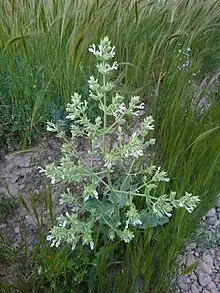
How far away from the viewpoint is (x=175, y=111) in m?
1.74

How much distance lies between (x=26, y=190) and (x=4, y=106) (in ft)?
1.31

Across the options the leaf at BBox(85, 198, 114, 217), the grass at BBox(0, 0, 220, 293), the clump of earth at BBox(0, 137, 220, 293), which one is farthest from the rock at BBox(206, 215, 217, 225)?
the leaf at BBox(85, 198, 114, 217)

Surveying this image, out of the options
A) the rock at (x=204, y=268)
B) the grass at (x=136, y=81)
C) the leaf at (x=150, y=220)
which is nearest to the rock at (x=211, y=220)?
the grass at (x=136, y=81)

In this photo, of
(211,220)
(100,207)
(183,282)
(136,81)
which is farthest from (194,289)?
(136,81)

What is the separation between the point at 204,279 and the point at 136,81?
95 centimetres

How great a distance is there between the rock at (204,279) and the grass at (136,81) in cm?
16

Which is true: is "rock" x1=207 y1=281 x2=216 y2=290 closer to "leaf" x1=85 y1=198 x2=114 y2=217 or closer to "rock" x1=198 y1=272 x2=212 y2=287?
"rock" x1=198 y1=272 x2=212 y2=287

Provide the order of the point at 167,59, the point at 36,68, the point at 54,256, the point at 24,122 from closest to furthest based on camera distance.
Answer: the point at 54,256 < the point at 24,122 < the point at 36,68 < the point at 167,59

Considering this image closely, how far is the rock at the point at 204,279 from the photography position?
1.63m

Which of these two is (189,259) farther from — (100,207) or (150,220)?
(100,207)

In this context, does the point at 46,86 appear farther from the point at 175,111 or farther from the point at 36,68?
the point at 175,111

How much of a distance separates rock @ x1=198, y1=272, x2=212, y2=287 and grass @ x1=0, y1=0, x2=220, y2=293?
162mm

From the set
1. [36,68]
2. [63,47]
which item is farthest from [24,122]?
[63,47]

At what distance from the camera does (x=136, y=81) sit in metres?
2.12
